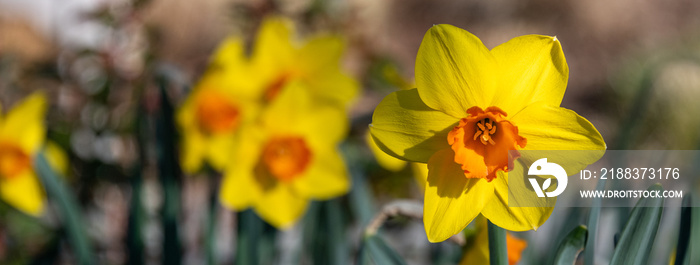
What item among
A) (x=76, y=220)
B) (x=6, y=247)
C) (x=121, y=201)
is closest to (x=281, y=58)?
(x=76, y=220)

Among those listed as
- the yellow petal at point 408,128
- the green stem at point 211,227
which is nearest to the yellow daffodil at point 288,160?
the green stem at point 211,227

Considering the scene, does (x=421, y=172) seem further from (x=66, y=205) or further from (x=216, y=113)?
(x=66, y=205)

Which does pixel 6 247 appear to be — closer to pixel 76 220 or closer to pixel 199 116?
pixel 76 220

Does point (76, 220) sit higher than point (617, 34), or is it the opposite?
point (617, 34)

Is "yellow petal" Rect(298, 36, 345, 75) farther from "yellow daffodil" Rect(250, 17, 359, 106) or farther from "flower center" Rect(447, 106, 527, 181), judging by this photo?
"flower center" Rect(447, 106, 527, 181)
